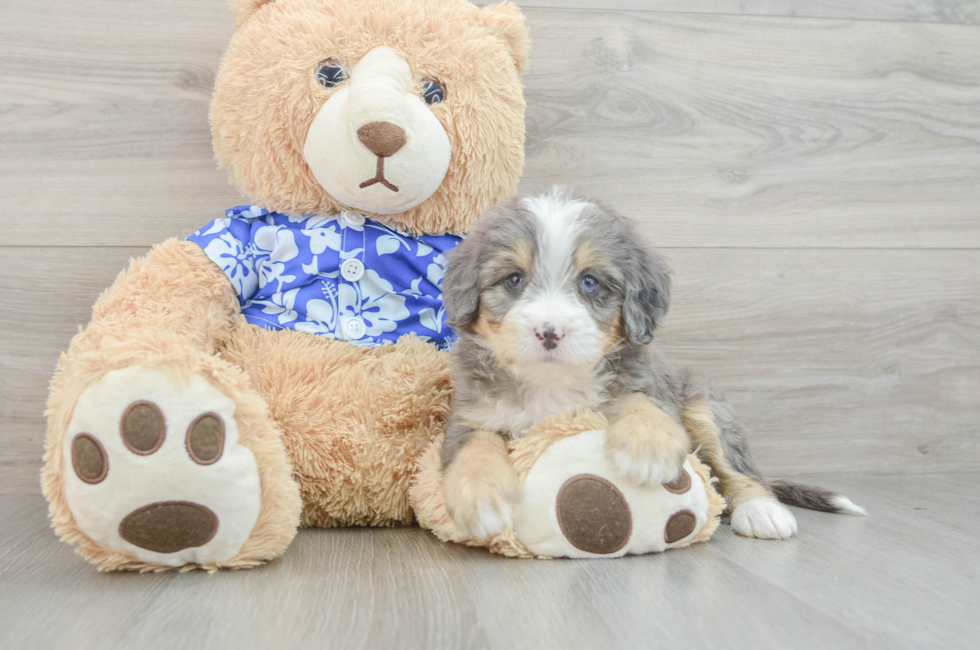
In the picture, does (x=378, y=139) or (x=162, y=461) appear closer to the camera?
(x=162, y=461)

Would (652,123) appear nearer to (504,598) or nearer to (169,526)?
(504,598)

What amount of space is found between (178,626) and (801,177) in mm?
2379

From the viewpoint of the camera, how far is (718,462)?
199 centimetres

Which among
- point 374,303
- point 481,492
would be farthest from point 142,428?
point 374,303

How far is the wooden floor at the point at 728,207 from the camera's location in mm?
1960

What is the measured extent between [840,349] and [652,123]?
105cm

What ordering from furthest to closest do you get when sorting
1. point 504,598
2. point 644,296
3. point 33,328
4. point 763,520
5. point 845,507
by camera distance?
point 33,328, point 845,507, point 763,520, point 644,296, point 504,598

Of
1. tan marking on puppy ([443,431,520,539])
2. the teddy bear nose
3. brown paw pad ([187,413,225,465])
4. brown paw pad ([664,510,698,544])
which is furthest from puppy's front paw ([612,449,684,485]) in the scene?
the teddy bear nose

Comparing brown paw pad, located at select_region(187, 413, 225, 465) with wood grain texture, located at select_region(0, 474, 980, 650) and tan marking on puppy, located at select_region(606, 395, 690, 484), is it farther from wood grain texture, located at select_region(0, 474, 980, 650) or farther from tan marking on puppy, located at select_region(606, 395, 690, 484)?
tan marking on puppy, located at select_region(606, 395, 690, 484)

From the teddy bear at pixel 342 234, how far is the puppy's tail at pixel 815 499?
3.48 ft

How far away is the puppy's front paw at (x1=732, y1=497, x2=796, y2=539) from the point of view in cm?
185

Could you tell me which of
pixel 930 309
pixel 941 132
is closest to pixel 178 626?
pixel 930 309

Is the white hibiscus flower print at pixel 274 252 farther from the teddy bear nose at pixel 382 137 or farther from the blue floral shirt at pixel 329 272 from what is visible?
the teddy bear nose at pixel 382 137

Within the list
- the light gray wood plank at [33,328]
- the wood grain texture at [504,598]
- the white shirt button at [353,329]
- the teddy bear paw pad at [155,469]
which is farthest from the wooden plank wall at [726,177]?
the teddy bear paw pad at [155,469]
